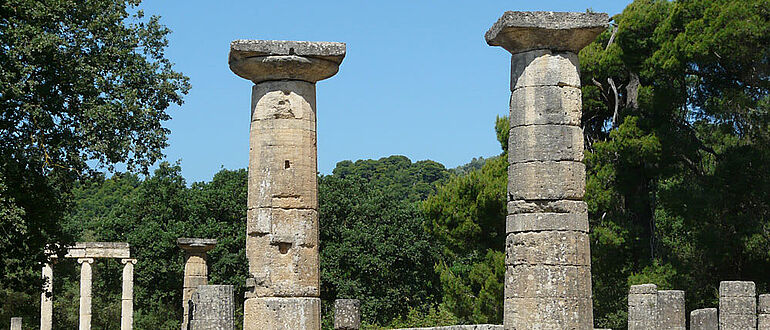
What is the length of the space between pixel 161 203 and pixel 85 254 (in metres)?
4.33

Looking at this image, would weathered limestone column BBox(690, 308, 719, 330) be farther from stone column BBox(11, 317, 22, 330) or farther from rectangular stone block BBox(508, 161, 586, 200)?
stone column BBox(11, 317, 22, 330)

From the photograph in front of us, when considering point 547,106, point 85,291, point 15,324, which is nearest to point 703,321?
point 547,106

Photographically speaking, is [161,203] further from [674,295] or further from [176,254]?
[674,295]

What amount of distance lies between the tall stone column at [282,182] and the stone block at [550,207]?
10.2ft

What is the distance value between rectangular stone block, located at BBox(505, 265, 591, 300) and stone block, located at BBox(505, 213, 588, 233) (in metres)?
0.47

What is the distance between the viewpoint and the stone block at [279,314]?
13.5 meters

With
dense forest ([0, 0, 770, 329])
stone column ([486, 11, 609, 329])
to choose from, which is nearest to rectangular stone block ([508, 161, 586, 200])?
stone column ([486, 11, 609, 329])

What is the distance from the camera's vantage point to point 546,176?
1245 centimetres

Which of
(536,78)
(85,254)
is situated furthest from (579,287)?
(85,254)

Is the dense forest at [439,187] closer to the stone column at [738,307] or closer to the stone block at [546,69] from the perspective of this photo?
the stone column at [738,307]

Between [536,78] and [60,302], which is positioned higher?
[536,78]

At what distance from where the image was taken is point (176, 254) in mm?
34031

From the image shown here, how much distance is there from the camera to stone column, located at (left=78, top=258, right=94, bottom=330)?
105ft

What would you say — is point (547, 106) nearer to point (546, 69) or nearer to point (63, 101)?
point (546, 69)
